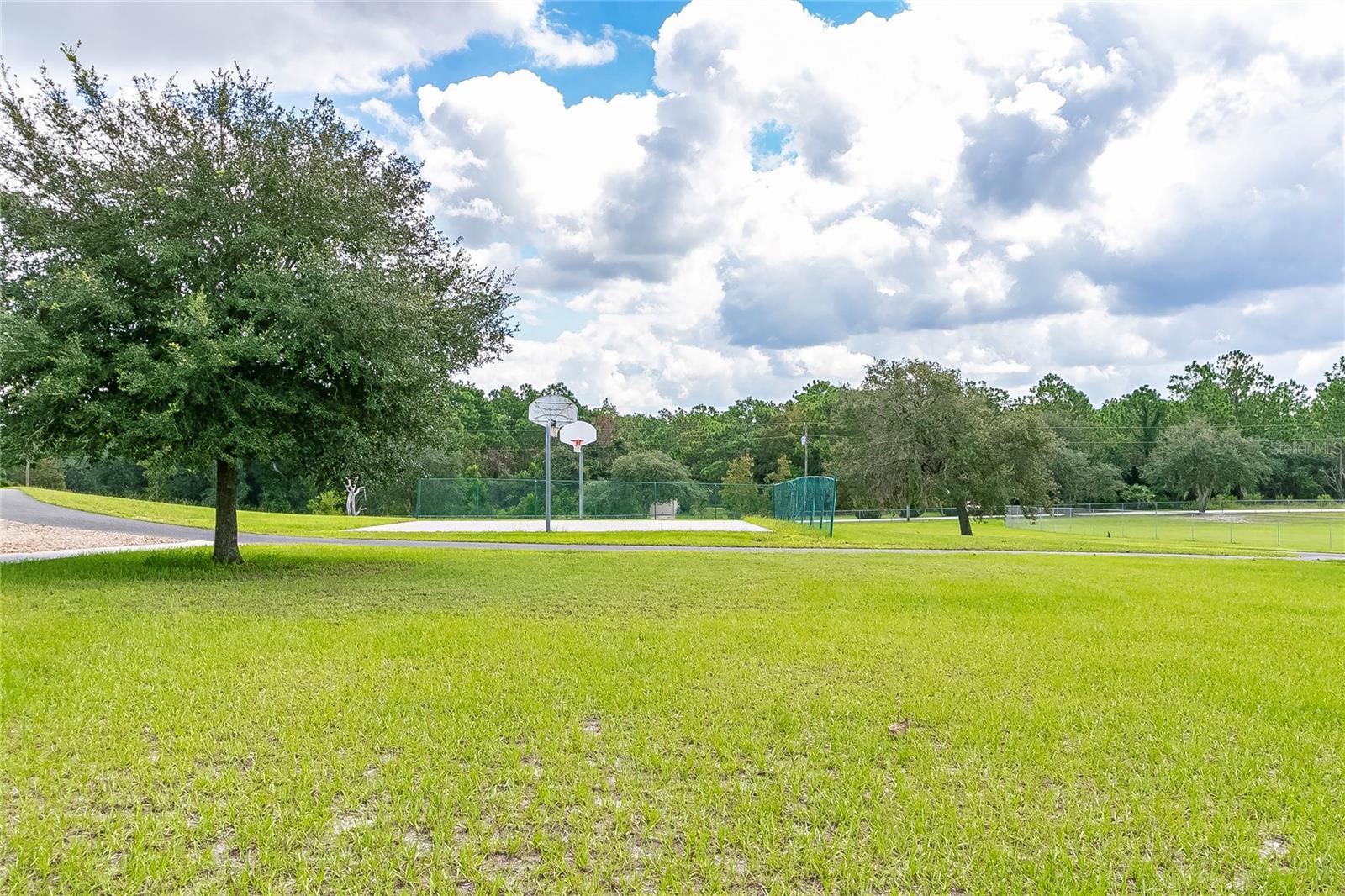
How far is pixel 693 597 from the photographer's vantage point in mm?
9562

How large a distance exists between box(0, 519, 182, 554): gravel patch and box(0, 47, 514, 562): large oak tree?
4583mm

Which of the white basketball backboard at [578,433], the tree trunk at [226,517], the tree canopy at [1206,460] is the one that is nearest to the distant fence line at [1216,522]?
the tree canopy at [1206,460]

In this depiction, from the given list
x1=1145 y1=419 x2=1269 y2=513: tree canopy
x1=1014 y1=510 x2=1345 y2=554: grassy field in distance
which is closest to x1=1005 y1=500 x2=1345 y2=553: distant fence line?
x1=1014 y1=510 x2=1345 y2=554: grassy field in distance

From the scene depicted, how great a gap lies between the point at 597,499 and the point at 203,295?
992 inches

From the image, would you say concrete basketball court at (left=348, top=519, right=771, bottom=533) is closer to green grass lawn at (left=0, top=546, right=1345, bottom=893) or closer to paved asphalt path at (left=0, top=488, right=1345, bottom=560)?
paved asphalt path at (left=0, top=488, right=1345, bottom=560)

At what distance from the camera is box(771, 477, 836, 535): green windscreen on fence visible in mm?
25266

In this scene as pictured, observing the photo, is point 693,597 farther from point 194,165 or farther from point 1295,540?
point 1295,540

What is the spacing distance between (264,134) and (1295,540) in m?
39.5

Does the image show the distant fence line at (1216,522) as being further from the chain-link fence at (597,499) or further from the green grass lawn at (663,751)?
the green grass lawn at (663,751)

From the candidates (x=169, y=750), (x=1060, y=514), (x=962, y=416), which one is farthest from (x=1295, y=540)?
(x=169, y=750)

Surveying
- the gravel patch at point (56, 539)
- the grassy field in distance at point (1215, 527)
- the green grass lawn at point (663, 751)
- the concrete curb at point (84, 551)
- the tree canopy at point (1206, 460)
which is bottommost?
the grassy field in distance at point (1215, 527)

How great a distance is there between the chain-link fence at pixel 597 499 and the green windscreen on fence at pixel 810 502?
4.63m

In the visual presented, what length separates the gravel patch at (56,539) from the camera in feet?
46.5

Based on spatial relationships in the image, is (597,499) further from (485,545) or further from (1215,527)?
(1215,527)
